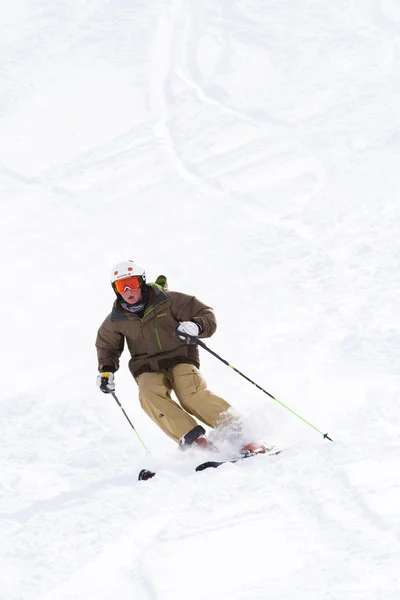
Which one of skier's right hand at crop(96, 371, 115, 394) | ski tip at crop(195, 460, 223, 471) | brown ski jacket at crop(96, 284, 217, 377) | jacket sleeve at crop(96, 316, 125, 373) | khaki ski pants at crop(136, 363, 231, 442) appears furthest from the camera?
jacket sleeve at crop(96, 316, 125, 373)

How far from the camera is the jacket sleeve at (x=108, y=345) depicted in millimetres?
6691

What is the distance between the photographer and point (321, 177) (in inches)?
587

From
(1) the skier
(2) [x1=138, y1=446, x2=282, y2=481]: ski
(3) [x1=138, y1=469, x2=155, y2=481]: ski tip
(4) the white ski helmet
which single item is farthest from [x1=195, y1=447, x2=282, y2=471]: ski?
(4) the white ski helmet

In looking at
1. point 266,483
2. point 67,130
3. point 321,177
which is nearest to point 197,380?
point 266,483

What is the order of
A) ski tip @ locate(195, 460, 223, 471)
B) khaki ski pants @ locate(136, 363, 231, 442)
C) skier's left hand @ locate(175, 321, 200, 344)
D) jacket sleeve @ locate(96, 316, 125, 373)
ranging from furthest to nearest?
jacket sleeve @ locate(96, 316, 125, 373), skier's left hand @ locate(175, 321, 200, 344), khaki ski pants @ locate(136, 363, 231, 442), ski tip @ locate(195, 460, 223, 471)

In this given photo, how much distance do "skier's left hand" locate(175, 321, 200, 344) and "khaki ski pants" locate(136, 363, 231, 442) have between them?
0.32 m

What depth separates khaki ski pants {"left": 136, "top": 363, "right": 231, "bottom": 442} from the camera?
6066 mm

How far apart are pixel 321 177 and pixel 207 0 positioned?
469 inches

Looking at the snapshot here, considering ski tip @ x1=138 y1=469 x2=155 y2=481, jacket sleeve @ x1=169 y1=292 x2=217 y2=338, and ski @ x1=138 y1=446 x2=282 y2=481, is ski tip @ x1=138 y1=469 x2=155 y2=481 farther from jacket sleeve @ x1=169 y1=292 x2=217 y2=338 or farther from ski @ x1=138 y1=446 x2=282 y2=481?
jacket sleeve @ x1=169 y1=292 x2=217 y2=338

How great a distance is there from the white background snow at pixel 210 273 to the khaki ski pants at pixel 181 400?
0.27 meters

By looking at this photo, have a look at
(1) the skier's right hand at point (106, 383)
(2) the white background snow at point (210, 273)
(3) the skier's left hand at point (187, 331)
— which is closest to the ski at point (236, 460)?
(2) the white background snow at point (210, 273)

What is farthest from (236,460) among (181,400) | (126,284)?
(126,284)

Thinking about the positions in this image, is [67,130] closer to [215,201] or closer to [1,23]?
[215,201]

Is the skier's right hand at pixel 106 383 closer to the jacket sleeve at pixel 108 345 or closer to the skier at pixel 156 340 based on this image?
the skier at pixel 156 340
